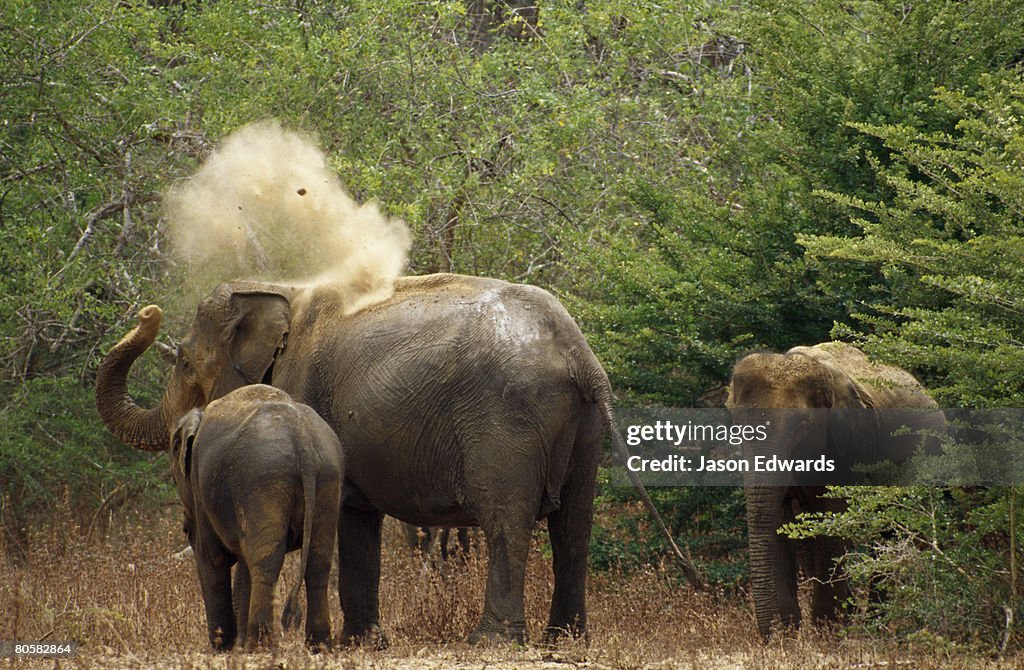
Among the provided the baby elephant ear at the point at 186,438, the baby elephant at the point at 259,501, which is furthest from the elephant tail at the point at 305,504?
the baby elephant ear at the point at 186,438

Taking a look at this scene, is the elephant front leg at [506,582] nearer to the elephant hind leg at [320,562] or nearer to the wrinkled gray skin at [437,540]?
the elephant hind leg at [320,562]

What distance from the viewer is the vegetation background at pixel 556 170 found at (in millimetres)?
13344

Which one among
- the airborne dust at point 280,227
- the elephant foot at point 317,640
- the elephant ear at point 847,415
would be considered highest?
the airborne dust at point 280,227

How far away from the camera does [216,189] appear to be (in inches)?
491

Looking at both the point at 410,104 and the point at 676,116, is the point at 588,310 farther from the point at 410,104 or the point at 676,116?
the point at 676,116

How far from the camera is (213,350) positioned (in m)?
10.6

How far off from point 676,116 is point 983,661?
11394mm

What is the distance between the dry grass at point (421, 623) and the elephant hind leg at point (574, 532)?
1.11 ft

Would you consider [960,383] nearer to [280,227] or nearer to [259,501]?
[259,501]

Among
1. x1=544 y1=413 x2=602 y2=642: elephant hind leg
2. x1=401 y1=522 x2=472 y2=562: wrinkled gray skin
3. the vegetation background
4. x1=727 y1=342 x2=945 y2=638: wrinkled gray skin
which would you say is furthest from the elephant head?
the vegetation background

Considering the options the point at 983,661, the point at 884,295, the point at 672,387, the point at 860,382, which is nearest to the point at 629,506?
the point at 672,387

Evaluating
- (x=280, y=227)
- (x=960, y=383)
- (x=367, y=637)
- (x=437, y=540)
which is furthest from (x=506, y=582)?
(x=437, y=540)

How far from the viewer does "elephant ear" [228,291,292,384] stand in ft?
34.0

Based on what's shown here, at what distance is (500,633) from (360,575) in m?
1.22
